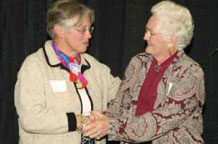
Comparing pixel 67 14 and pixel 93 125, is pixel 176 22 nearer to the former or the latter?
pixel 67 14

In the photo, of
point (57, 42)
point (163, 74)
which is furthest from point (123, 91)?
point (57, 42)

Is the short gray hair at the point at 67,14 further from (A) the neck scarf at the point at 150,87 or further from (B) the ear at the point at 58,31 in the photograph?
(A) the neck scarf at the point at 150,87

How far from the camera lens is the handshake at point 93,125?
2.45 metres

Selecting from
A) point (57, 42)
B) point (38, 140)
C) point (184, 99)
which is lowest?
point (38, 140)

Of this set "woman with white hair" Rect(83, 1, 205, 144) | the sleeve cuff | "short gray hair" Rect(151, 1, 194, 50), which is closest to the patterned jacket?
"woman with white hair" Rect(83, 1, 205, 144)

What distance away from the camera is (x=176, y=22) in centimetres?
237

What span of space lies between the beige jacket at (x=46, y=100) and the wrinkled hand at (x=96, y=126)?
0.09 m

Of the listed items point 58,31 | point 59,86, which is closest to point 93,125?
point 59,86

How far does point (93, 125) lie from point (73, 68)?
41cm

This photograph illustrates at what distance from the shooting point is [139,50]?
12.1 ft

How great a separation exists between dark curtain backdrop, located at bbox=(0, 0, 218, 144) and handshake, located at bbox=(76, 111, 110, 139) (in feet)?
3.45

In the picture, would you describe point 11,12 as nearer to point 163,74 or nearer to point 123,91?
point 123,91

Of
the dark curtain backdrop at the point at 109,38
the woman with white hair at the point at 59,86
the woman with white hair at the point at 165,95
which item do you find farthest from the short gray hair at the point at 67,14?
the dark curtain backdrop at the point at 109,38

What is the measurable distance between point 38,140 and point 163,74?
88 cm
